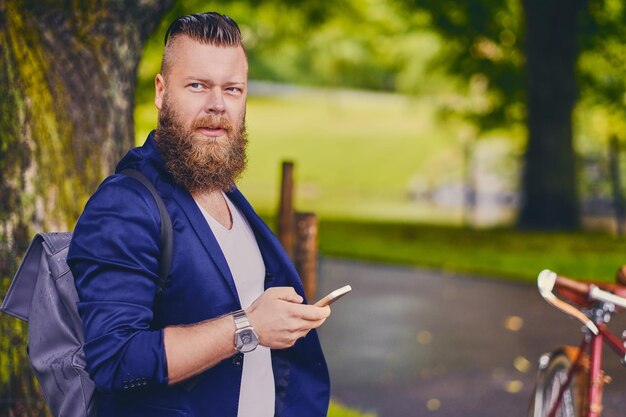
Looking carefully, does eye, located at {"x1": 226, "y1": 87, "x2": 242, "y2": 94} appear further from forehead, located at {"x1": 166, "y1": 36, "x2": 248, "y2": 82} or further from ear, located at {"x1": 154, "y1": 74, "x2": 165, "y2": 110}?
ear, located at {"x1": 154, "y1": 74, "x2": 165, "y2": 110}

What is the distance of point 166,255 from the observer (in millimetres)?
2189

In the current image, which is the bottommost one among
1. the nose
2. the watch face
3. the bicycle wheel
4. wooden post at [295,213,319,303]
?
the bicycle wheel

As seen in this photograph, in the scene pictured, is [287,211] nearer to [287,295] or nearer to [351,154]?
[287,295]

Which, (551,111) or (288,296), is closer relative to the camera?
(288,296)

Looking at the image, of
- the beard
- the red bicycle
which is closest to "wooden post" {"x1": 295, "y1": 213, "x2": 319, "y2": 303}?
the red bicycle

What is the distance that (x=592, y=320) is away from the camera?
147 inches

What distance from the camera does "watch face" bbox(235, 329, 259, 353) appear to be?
2111 millimetres

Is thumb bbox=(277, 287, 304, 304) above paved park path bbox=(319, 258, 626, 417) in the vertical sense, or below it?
above

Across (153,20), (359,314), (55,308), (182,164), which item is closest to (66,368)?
(55,308)

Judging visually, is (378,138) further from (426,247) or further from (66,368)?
(66,368)

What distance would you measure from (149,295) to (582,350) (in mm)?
2317

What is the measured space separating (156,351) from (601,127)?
71.4ft

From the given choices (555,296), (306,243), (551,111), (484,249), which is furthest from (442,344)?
(551,111)

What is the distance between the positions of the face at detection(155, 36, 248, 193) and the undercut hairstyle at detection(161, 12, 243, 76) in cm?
1
